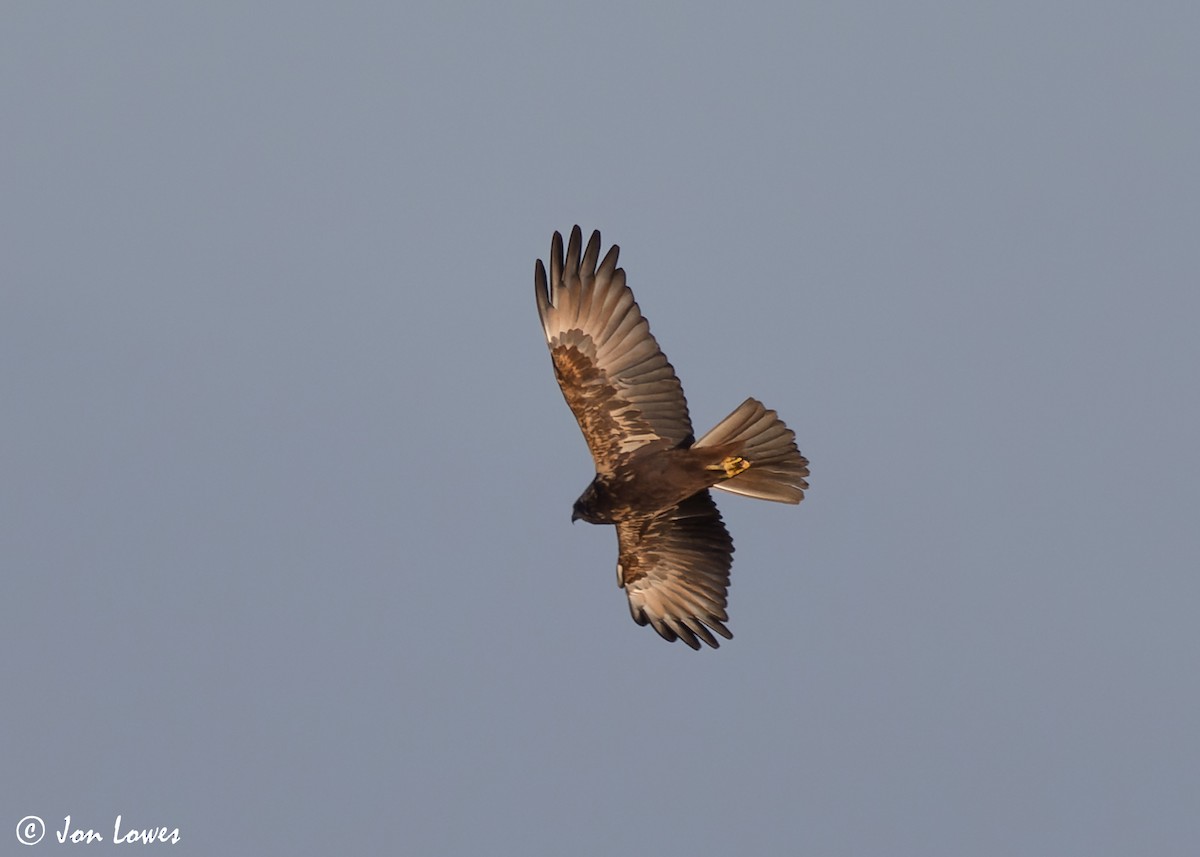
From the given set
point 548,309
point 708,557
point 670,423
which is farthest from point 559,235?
point 708,557

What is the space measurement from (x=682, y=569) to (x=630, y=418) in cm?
153

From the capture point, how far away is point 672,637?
15883 mm

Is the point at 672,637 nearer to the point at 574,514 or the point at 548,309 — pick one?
the point at 574,514

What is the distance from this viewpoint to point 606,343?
1499cm

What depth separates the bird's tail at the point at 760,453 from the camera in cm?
1475

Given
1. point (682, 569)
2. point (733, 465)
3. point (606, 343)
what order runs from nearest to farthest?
point (733, 465) < point (606, 343) < point (682, 569)

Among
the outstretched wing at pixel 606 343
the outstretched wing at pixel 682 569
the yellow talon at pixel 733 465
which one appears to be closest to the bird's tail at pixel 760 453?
the yellow talon at pixel 733 465

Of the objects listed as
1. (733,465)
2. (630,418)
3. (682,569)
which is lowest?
(682,569)

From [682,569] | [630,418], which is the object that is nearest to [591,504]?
[630,418]

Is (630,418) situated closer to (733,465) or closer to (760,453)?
(733,465)

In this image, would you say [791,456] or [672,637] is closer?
[791,456]

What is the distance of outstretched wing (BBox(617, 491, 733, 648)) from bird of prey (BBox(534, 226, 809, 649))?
555mm

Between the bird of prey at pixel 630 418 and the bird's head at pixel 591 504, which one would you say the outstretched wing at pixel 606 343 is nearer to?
the bird of prey at pixel 630 418

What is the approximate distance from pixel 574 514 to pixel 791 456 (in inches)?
68.8
